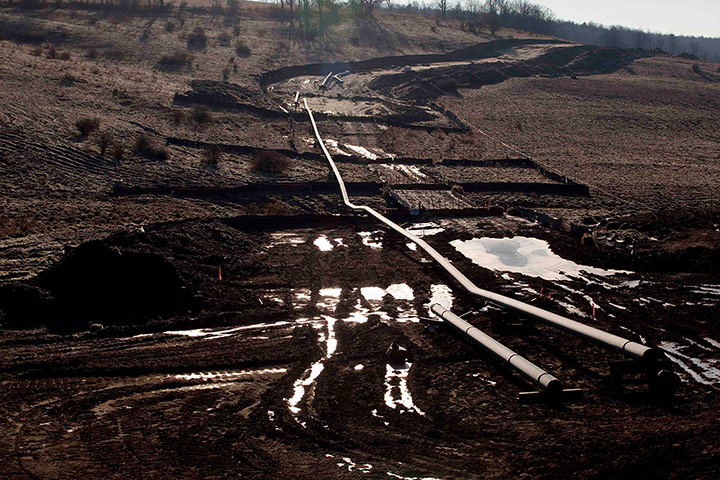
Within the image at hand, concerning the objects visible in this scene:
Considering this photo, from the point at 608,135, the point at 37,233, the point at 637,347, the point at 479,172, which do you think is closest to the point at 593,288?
the point at 637,347

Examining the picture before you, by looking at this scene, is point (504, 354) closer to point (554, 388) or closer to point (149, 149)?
point (554, 388)

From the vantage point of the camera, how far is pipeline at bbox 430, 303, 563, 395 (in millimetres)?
11734

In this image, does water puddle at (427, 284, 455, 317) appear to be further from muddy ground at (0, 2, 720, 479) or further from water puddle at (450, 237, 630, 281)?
water puddle at (450, 237, 630, 281)

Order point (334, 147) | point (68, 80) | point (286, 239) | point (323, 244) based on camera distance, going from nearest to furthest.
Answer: point (323, 244) < point (286, 239) < point (334, 147) < point (68, 80)

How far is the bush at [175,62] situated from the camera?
58.9m

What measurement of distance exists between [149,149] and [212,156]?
9.26ft

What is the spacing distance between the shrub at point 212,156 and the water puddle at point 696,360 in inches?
925

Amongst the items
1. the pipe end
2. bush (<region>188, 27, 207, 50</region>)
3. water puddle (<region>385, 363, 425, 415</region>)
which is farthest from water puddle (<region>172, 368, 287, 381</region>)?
bush (<region>188, 27, 207, 50</region>)

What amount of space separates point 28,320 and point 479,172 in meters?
25.0

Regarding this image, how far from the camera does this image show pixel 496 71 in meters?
72.2

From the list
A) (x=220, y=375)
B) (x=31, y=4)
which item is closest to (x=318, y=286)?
(x=220, y=375)

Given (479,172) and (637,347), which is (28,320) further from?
(479,172)

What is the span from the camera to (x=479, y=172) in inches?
1437

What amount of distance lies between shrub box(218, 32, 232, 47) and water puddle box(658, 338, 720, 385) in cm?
6399
